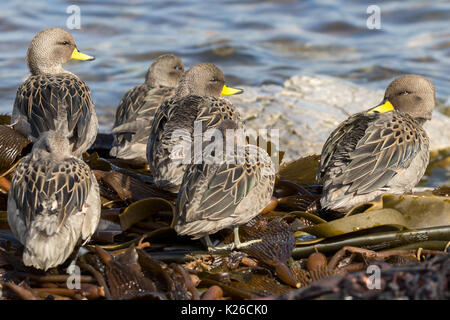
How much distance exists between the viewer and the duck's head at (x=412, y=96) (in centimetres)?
542

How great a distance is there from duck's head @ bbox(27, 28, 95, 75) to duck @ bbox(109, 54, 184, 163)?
2.29 ft

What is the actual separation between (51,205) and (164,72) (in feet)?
11.0

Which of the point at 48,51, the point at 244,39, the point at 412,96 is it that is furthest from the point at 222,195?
the point at 244,39

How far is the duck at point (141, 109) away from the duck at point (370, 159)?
1.70 meters

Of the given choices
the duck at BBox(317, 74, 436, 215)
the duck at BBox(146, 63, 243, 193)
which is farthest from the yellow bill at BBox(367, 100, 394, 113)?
the duck at BBox(146, 63, 243, 193)

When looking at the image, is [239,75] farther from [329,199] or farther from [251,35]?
[329,199]

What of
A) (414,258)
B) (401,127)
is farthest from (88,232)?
(401,127)

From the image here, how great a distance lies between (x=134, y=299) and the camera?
3225 mm

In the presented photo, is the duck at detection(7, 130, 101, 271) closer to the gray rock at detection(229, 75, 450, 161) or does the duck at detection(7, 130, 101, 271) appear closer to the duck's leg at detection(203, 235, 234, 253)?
the duck's leg at detection(203, 235, 234, 253)

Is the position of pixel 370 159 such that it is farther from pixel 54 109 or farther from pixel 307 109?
pixel 307 109

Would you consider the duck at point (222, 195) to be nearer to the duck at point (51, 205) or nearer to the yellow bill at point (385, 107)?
the duck at point (51, 205)

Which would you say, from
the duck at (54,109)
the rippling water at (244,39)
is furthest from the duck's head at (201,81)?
the rippling water at (244,39)

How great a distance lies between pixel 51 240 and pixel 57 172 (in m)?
0.46

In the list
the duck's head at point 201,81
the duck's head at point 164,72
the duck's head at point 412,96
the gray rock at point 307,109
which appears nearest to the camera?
the duck's head at point 412,96
